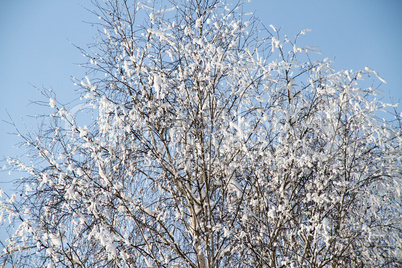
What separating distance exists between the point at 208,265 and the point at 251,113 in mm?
1912

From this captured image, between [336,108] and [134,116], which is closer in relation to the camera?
[134,116]

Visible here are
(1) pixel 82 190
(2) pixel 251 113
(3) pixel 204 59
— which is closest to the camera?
(1) pixel 82 190

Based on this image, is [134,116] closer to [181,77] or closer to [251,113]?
[181,77]

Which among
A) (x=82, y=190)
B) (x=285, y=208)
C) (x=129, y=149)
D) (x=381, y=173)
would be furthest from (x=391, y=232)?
(x=82, y=190)

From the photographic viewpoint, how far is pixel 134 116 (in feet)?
12.0

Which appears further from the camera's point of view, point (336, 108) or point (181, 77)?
point (336, 108)

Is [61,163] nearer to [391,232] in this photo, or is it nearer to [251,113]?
[251,113]

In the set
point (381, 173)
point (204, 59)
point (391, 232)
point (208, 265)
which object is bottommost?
point (208, 265)

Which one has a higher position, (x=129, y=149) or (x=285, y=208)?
(x=129, y=149)

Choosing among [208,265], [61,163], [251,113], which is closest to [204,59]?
[251,113]

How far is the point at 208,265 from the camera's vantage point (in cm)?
365

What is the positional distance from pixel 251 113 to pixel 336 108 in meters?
1.12

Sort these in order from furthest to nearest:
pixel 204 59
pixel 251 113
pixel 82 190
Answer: pixel 251 113 → pixel 204 59 → pixel 82 190

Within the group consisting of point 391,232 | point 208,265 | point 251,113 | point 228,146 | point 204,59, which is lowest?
point 208,265
